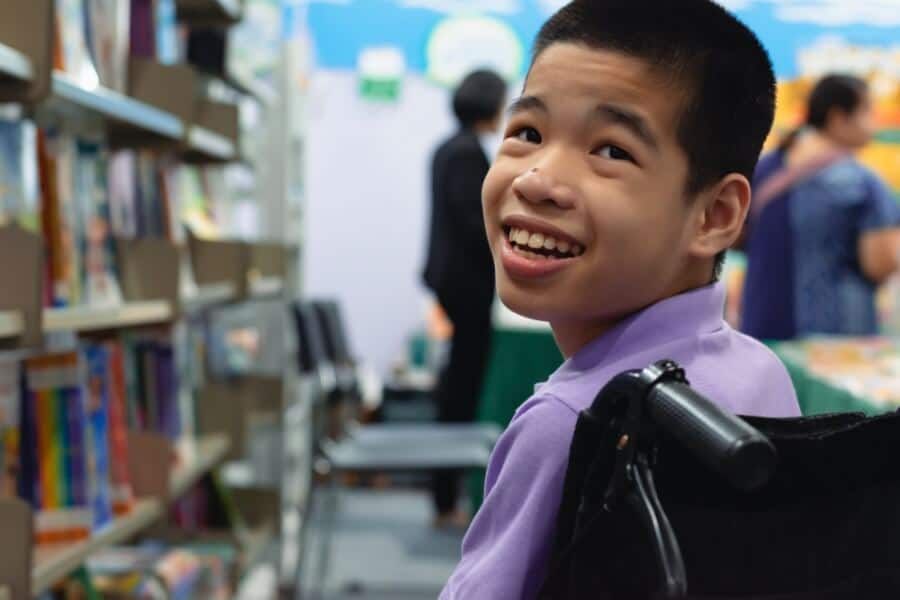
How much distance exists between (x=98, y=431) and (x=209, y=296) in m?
0.97

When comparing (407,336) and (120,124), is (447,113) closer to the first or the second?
(407,336)

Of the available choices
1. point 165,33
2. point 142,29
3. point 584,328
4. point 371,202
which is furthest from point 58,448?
point 371,202

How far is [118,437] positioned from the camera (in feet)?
8.17

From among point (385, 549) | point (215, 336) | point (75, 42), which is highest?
point (75, 42)

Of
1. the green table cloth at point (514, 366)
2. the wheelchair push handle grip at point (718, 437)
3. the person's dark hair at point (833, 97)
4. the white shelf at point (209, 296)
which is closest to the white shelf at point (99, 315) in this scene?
the white shelf at point (209, 296)

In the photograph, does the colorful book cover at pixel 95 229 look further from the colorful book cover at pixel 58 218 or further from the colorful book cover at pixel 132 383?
the colorful book cover at pixel 132 383

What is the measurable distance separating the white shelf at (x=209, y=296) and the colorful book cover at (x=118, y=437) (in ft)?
1.58

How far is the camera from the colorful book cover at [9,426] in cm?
192

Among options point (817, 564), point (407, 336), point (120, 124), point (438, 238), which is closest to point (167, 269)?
point (120, 124)

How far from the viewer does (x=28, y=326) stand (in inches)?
67.7

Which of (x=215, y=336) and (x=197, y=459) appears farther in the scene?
(x=215, y=336)

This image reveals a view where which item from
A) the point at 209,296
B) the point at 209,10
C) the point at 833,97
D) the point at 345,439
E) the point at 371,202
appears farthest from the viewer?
the point at 371,202

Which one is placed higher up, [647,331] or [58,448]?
[647,331]

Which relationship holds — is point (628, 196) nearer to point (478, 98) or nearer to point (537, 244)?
point (537, 244)
